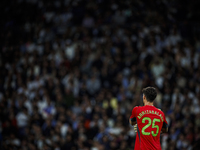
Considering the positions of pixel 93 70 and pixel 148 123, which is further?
pixel 93 70

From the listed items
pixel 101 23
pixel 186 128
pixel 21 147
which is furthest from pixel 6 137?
pixel 101 23

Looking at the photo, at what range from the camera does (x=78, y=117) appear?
10.3 meters

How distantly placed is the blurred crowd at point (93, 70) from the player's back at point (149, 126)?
4010 millimetres

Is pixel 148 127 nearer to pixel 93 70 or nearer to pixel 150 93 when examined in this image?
pixel 150 93

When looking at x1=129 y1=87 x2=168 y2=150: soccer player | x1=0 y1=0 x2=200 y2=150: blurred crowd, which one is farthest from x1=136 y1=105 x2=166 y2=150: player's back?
x1=0 y1=0 x2=200 y2=150: blurred crowd

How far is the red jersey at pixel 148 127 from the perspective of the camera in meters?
4.36

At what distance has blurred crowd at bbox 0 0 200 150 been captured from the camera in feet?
30.9

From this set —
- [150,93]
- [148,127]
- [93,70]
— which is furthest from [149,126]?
[93,70]

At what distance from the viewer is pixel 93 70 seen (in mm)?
12492

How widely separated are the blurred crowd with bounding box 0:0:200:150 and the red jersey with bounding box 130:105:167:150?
4.00m

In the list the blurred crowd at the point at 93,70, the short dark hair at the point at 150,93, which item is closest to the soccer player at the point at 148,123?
the short dark hair at the point at 150,93

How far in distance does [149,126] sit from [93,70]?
8.23 m

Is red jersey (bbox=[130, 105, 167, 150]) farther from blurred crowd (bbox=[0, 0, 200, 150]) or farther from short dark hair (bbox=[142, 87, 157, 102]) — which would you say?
blurred crowd (bbox=[0, 0, 200, 150])

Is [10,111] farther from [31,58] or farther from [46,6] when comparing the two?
[46,6]
